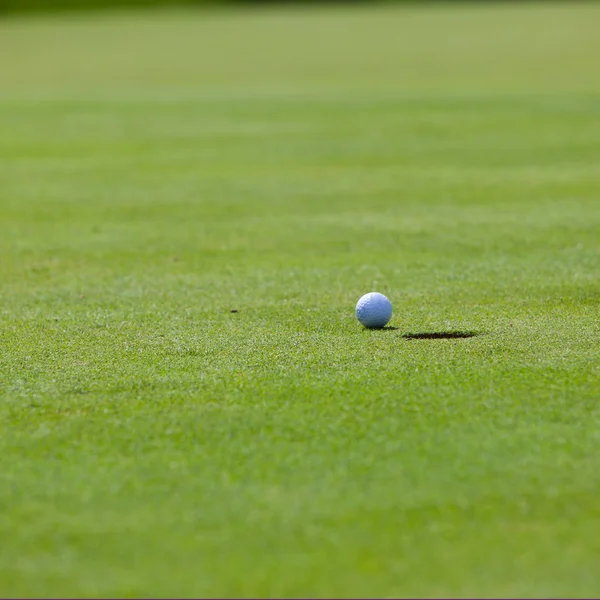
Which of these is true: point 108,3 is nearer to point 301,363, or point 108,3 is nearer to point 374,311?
point 374,311

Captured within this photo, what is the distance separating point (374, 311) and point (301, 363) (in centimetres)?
107

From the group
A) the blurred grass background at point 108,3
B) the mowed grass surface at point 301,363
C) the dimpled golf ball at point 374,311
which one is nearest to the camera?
the mowed grass surface at point 301,363

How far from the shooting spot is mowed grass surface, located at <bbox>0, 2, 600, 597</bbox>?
407cm

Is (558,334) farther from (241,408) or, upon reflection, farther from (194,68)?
(194,68)

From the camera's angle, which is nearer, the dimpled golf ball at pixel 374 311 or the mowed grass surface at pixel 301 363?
the mowed grass surface at pixel 301 363

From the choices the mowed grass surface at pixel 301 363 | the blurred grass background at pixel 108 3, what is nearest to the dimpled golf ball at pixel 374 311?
the mowed grass surface at pixel 301 363

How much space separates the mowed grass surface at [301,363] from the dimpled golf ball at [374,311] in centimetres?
17

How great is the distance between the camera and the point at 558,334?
23.2ft

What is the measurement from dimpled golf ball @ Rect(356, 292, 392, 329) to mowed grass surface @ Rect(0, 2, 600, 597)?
0.17 metres

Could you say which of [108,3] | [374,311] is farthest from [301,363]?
[108,3]

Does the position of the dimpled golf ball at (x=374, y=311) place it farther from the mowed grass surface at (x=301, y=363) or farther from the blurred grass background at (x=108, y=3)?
the blurred grass background at (x=108, y=3)

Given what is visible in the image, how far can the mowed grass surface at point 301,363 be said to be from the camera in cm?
407

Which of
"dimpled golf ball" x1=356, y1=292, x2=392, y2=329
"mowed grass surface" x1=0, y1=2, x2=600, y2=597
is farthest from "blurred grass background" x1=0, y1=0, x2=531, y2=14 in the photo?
"dimpled golf ball" x1=356, y1=292, x2=392, y2=329

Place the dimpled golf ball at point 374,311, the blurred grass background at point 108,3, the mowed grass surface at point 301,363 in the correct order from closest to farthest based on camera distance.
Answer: the mowed grass surface at point 301,363 → the dimpled golf ball at point 374,311 → the blurred grass background at point 108,3
